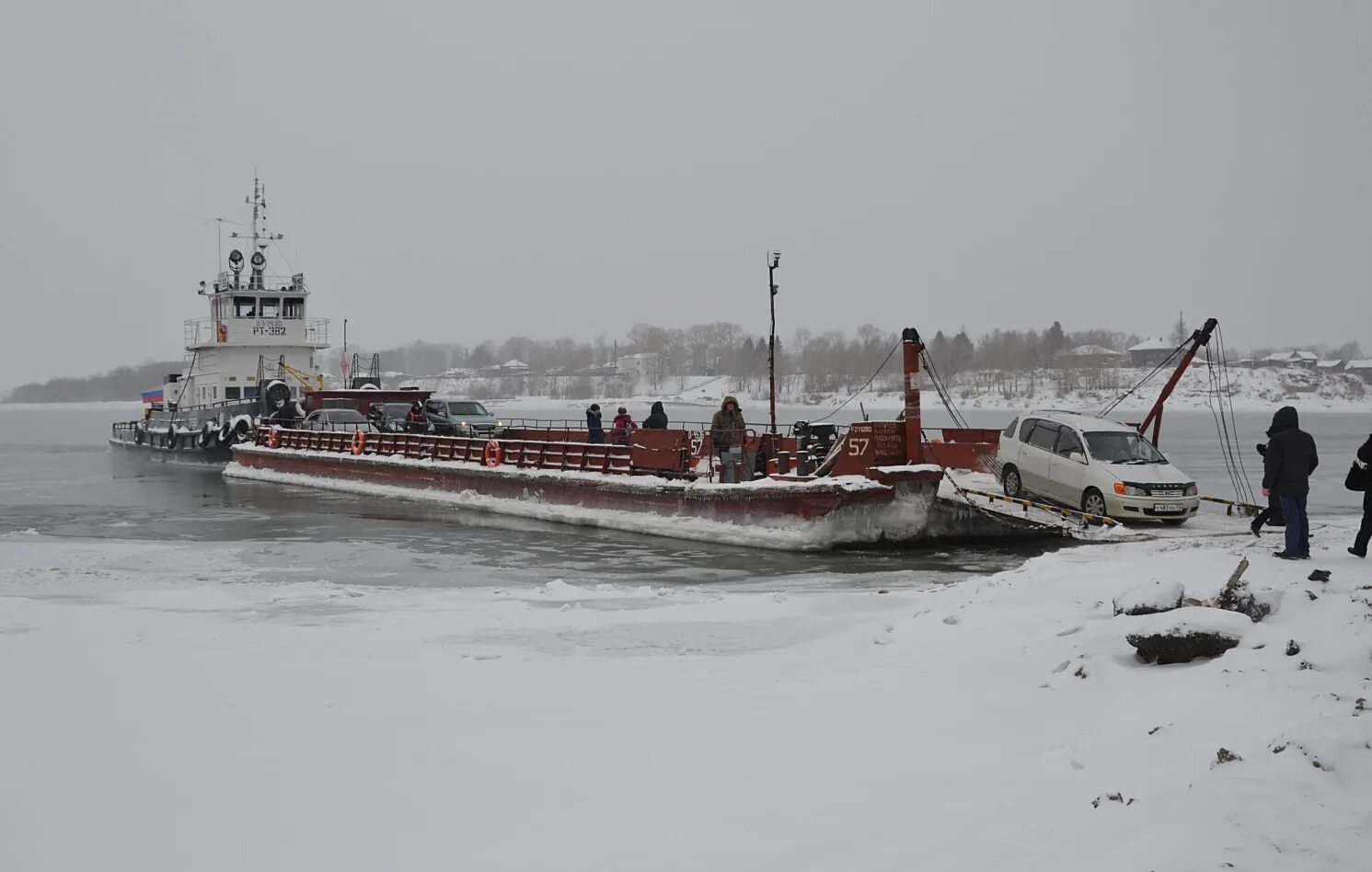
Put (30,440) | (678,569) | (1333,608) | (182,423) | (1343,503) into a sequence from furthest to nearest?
(30,440), (182,423), (1343,503), (678,569), (1333,608)

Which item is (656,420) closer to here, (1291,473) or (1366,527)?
(1291,473)

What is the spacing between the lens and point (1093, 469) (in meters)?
16.9

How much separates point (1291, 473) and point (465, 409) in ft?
89.0

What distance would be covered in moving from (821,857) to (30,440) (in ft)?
265

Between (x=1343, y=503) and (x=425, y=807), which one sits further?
(x=1343, y=503)

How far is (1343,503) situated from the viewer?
2467 centimetres

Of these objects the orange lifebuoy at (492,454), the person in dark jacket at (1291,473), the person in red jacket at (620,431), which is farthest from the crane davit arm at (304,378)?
the person in dark jacket at (1291,473)

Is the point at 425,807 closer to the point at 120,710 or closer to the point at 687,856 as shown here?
the point at 687,856

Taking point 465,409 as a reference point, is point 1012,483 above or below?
below

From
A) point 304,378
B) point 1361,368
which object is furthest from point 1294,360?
point 304,378

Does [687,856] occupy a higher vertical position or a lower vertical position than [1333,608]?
lower

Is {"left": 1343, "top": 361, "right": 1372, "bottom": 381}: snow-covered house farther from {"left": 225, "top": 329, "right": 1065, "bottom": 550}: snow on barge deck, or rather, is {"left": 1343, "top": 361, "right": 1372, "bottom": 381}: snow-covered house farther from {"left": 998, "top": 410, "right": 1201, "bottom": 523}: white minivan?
{"left": 998, "top": 410, "right": 1201, "bottom": 523}: white minivan

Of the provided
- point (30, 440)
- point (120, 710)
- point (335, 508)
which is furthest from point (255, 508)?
point (30, 440)

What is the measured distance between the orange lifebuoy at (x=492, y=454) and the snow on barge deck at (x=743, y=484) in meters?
0.03
